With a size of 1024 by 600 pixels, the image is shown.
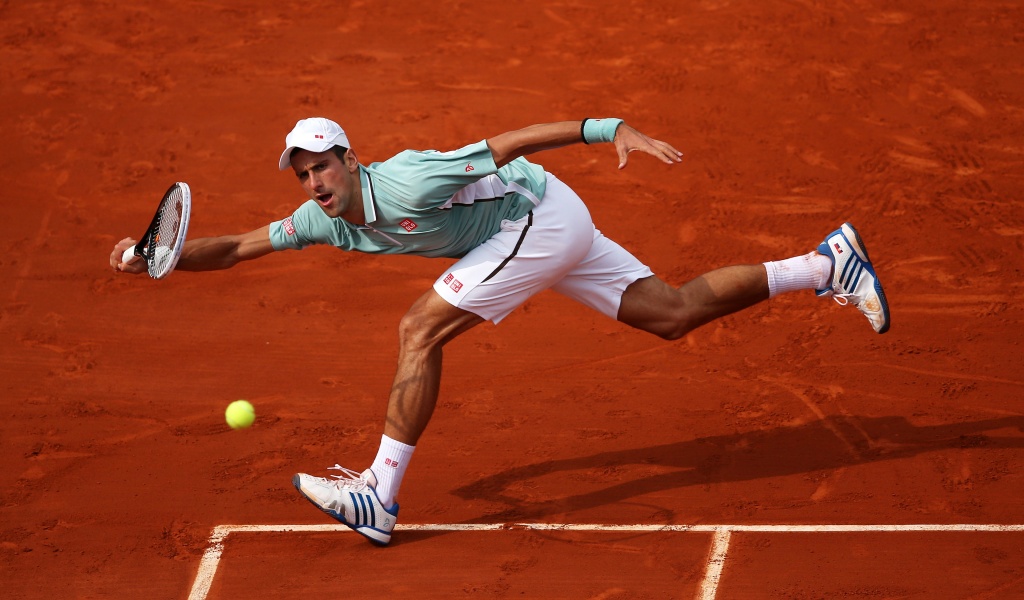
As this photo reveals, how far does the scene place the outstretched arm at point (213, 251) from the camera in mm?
5746

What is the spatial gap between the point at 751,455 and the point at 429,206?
2412 millimetres

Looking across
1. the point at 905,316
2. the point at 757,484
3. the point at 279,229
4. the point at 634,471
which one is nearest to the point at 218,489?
the point at 279,229

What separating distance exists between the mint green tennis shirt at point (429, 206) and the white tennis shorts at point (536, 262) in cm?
9

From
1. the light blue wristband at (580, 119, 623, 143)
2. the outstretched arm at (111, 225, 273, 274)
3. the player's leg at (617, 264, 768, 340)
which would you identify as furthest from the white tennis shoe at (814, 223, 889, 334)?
the outstretched arm at (111, 225, 273, 274)

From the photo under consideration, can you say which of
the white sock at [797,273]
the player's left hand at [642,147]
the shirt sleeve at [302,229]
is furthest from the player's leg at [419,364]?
the white sock at [797,273]

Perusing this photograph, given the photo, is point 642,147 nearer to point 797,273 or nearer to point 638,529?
point 797,273

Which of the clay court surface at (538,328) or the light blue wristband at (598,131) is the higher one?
the light blue wristband at (598,131)

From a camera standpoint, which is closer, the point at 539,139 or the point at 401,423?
the point at 539,139

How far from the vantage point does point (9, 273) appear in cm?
852

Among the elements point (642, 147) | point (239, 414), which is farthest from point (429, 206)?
point (239, 414)

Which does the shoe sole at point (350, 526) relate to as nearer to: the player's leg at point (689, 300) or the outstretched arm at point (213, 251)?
the outstretched arm at point (213, 251)

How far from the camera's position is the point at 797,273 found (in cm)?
617

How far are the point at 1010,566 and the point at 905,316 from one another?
2.46m

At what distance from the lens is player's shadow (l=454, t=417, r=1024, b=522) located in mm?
6281
